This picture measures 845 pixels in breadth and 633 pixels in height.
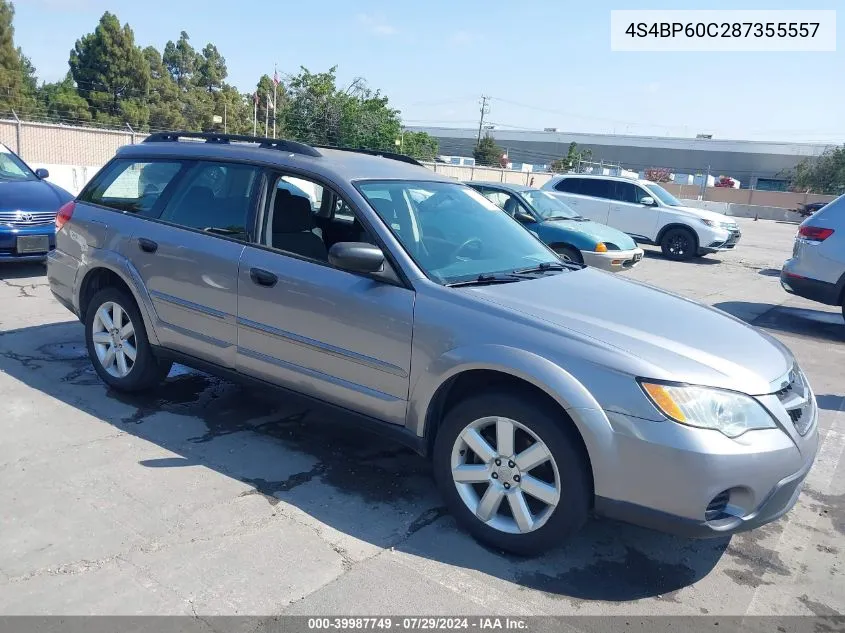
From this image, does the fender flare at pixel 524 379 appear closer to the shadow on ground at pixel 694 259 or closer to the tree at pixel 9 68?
the shadow on ground at pixel 694 259

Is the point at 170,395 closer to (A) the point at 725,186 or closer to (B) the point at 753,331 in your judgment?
(B) the point at 753,331

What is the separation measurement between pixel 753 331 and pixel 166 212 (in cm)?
A: 368

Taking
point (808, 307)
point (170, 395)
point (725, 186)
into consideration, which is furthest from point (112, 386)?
point (725, 186)

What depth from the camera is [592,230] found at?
36.6 feet

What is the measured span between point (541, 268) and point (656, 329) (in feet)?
3.22

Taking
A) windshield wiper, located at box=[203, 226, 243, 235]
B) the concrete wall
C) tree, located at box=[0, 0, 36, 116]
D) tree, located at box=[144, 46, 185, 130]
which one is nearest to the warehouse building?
tree, located at box=[144, 46, 185, 130]

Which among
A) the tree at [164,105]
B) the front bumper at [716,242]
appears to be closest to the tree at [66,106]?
the tree at [164,105]

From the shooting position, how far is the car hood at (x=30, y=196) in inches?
326

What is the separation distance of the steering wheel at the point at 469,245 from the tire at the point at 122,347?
7.42 feet

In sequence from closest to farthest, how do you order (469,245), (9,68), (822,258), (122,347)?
(469,245)
(122,347)
(822,258)
(9,68)

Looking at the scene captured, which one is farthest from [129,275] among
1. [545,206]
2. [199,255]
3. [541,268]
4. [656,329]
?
[545,206]

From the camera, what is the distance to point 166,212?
183 inches

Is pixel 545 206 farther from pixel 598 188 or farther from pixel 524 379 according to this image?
pixel 524 379

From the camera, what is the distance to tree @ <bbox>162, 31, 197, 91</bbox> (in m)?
81.6
